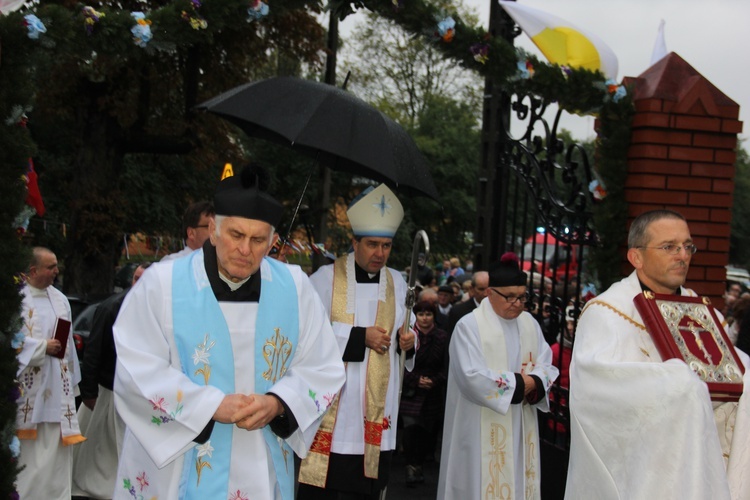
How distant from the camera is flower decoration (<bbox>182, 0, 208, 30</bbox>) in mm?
5605

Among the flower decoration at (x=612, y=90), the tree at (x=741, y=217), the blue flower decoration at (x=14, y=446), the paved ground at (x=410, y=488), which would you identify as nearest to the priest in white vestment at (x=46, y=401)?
the blue flower decoration at (x=14, y=446)

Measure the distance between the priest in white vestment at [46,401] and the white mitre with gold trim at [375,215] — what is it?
2344 millimetres

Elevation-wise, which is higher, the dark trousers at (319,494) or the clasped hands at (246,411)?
the clasped hands at (246,411)

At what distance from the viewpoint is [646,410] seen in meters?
4.19

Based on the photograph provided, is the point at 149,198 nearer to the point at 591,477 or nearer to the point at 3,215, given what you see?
the point at 3,215

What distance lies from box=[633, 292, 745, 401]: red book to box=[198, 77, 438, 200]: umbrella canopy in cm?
168

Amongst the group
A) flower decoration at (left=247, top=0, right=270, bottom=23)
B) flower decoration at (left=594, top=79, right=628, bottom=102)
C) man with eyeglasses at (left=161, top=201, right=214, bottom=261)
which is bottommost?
man with eyeglasses at (left=161, top=201, right=214, bottom=261)

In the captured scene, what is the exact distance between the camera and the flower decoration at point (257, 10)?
5.77 m

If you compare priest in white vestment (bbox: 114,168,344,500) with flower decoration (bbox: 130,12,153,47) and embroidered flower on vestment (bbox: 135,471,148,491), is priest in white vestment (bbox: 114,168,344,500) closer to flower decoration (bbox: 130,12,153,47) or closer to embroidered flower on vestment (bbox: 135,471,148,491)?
embroidered flower on vestment (bbox: 135,471,148,491)

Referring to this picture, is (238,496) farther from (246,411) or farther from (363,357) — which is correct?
(363,357)

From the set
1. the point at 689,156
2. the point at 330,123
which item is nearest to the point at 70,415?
the point at 330,123

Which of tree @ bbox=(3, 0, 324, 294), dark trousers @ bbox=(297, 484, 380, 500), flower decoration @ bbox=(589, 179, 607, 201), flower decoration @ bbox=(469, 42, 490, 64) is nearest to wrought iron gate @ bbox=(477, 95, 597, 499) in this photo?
flower decoration @ bbox=(589, 179, 607, 201)

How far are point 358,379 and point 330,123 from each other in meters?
1.74

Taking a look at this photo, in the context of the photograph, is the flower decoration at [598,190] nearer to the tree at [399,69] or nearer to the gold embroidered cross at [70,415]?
the gold embroidered cross at [70,415]
